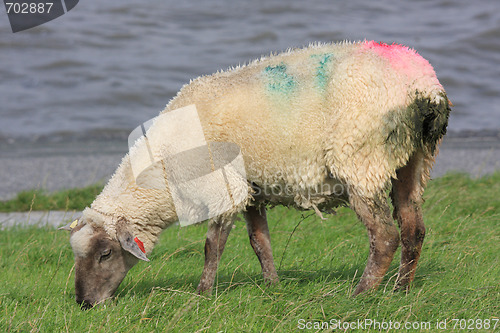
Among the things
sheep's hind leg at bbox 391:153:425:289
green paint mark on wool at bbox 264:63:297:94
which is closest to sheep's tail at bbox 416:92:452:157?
sheep's hind leg at bbox 391:153:425:289

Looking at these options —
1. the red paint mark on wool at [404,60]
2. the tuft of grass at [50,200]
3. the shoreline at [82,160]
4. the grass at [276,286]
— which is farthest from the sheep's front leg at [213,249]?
the shoreline at [82,160]

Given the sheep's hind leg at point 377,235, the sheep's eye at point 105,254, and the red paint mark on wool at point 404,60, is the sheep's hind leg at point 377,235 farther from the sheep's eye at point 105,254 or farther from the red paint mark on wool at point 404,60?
the sheep's eye at point 105,254

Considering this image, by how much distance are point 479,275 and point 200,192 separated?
196 centimetres

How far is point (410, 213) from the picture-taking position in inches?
163

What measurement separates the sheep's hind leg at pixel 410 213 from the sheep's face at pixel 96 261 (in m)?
→ 1.75

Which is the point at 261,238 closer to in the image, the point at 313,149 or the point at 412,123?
the point at 313,149

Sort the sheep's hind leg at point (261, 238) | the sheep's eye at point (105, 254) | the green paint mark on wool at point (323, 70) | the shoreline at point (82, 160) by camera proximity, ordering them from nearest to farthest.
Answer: the green paint mark on wool at point (323, 70)
the sheep's eye at point (105, 254)
the sheep's hind leg at point (261, 238)
the shoreline at point (82, 160)

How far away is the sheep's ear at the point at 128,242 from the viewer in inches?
155

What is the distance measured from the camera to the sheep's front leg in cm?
418

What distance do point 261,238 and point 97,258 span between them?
1207mm

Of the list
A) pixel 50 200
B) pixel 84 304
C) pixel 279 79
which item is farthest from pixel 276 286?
pixel 50 200

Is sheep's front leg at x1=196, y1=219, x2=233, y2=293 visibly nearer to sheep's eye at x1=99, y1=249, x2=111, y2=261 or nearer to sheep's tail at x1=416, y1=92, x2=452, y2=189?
sheep's eye at x1=99, y1=249, x2=111, y2=261

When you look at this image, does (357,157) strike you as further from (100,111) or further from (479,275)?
(100,111)

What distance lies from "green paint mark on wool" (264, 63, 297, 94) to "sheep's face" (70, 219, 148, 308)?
137 centimetres
